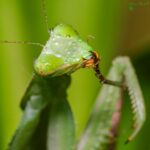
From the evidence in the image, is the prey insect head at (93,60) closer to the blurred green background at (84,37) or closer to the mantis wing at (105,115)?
the mantis wing at (105,115)

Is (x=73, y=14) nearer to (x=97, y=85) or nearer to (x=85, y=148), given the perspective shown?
(x=97, y=85)

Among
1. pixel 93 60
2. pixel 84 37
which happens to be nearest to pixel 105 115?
pixel 93 60

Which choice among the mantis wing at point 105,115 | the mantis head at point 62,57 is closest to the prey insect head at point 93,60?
the mantis head at point 62,57

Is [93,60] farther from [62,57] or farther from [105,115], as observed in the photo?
[105,115]

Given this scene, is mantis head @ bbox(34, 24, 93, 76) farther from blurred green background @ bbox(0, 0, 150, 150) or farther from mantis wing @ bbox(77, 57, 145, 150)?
blurred green background @ bbox(0, 0, 150, 150)

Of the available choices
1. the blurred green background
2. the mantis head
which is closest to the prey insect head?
the mantis head

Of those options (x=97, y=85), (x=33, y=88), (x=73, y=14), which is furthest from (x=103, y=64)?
(x=33, y=88)

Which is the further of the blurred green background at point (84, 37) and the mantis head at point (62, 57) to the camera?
the blurred green background at point (84, 37)

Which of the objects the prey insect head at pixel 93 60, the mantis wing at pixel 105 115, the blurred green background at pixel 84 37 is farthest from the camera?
the blurred green background at pixel 84 37
